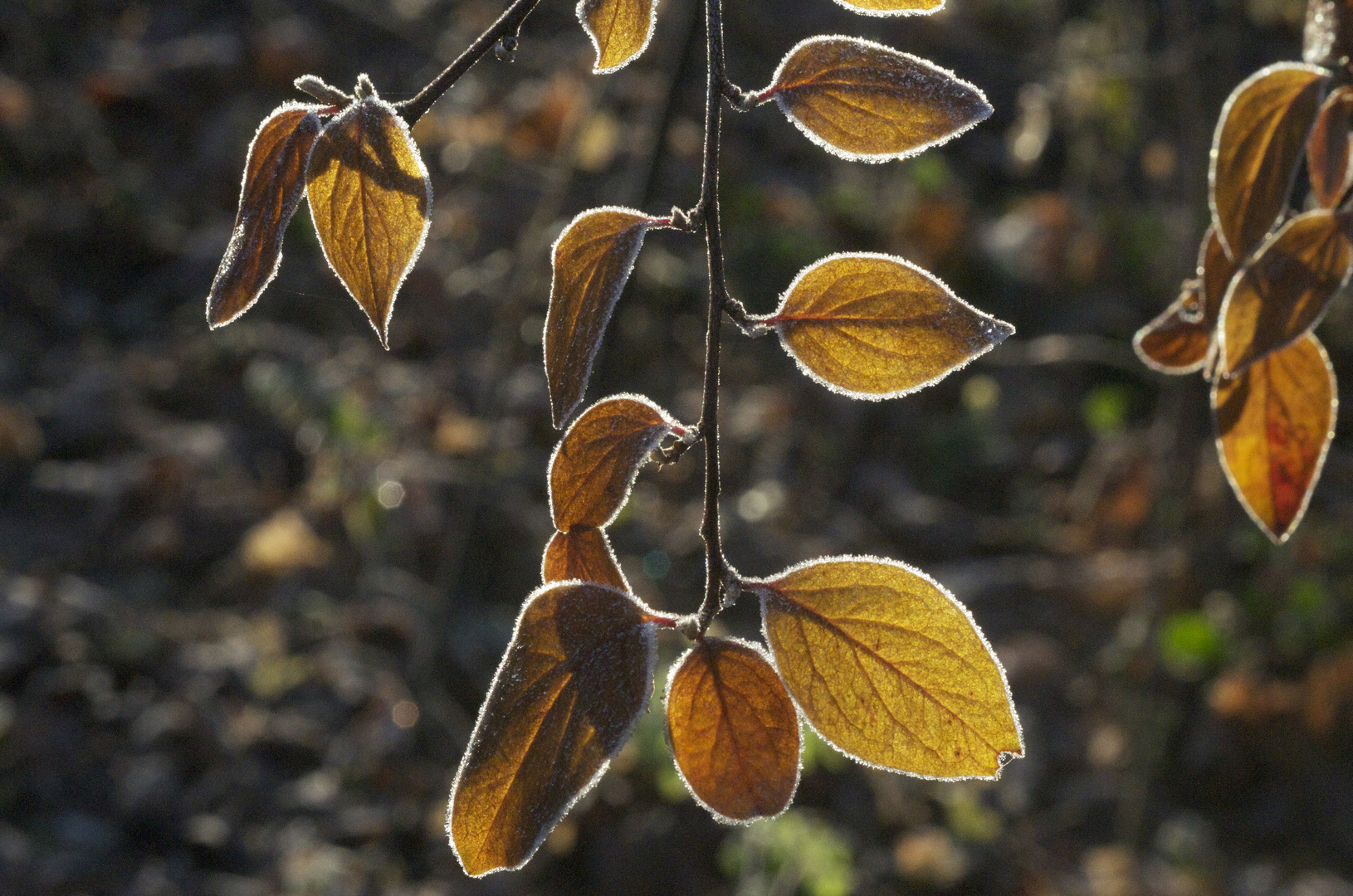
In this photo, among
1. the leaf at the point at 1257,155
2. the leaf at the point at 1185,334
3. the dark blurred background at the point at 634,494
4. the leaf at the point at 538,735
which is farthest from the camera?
the dark blurred background at the point at 634,494

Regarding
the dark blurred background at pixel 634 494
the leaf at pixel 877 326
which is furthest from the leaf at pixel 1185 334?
the dark blurred background at pixel 634 494

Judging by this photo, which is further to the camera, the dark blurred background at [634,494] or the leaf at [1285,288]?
the dark blurred background at [634,494]

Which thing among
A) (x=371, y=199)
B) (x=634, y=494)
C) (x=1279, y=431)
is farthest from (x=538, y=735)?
(x=634, y=494)

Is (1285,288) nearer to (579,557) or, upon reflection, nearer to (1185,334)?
(1185,334)

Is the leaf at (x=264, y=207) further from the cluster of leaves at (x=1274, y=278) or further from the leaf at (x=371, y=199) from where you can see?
the cluster of leaves at (x=1274, y=278)

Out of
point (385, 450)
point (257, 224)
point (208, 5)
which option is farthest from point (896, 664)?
point (208, 5)
